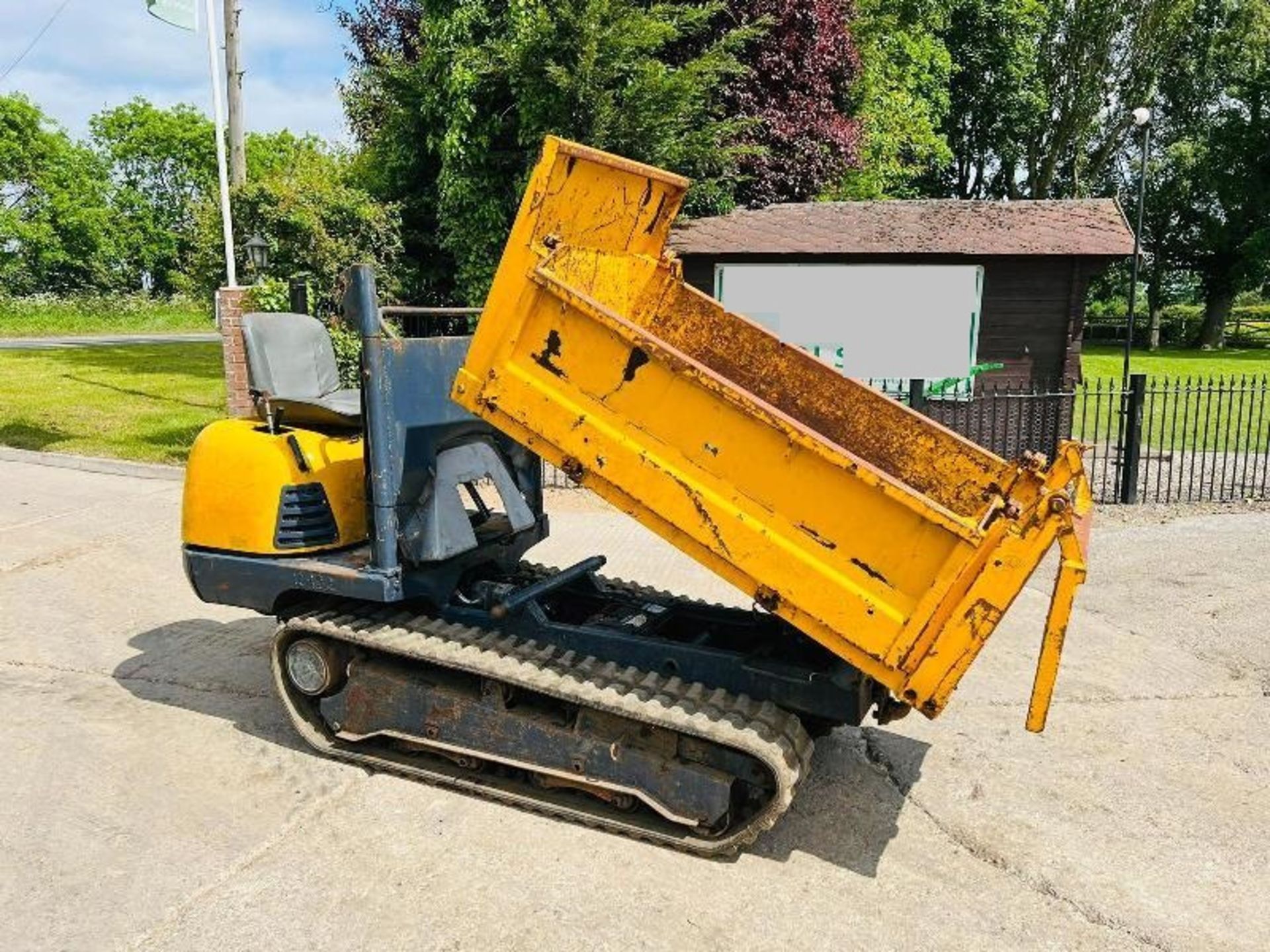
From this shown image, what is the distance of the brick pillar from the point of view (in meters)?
11.9

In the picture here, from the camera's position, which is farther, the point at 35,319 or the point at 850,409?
the point at 35,319

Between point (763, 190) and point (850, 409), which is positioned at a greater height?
point (763, 190)

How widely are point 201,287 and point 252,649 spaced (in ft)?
37.8

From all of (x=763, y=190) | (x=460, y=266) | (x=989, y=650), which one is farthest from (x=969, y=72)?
(x=989, y=650)

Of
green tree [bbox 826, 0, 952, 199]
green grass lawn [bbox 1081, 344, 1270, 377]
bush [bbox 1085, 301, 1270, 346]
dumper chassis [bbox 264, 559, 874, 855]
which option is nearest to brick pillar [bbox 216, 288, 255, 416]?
dumper chassis [bbox 264, 559, 874, 855]

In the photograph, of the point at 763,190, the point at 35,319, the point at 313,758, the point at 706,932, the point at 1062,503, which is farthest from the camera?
the point at 35,319

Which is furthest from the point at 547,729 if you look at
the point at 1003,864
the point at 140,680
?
the point at 140,680

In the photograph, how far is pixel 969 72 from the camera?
34.0m

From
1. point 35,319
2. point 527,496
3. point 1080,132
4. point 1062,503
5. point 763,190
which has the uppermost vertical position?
point 1080,132

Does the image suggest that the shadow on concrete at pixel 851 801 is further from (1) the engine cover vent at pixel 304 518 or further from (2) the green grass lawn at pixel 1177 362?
(2) the green grass lawn at pixel 1177 362

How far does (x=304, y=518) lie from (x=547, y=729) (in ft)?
4.92

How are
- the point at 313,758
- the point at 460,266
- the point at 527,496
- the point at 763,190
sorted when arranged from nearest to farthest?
the point at 313,758 < the point at 527,496 < the point at 460,266 < the point at 763,190

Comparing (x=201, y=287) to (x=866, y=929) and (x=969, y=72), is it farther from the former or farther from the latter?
(x=969, y=72)

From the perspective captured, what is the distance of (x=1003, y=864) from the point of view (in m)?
3.90
